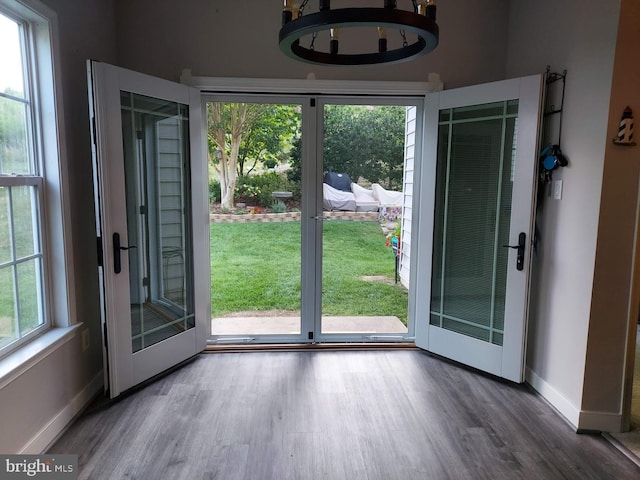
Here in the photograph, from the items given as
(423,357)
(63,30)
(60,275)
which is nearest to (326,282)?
(423,357)

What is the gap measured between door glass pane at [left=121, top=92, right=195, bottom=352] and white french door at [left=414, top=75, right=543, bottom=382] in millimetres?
1853

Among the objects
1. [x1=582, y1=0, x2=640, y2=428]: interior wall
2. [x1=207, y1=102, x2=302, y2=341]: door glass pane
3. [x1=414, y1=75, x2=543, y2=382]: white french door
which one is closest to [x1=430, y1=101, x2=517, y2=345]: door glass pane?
[x1=414, y1=75, x2=543, y2=382]: white french door

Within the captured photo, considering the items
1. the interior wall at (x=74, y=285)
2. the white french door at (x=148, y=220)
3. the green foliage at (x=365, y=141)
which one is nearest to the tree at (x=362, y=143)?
the green foliage at (x=365, y=141)

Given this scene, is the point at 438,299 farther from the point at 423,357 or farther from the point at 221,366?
the point at 221,366

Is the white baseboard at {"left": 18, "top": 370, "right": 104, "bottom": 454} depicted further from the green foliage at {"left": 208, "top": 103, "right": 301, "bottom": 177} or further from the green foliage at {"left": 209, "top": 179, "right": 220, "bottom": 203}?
the green foliage at {"left": 208, "top": 103, "right": 301, "bottom": 177}

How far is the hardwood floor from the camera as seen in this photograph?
205cm

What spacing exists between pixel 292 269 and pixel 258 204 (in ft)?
2.11

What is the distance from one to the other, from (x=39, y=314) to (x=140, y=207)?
0.88m

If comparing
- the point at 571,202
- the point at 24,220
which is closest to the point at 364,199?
the point at 571,202

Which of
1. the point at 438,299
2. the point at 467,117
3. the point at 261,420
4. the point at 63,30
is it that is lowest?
the point at 261,420

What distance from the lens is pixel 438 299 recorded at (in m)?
3.36

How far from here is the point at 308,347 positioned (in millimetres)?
3537

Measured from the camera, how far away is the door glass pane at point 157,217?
276cm

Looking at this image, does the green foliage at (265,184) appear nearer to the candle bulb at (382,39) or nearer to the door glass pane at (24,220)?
the door glass pane at (24,220)
